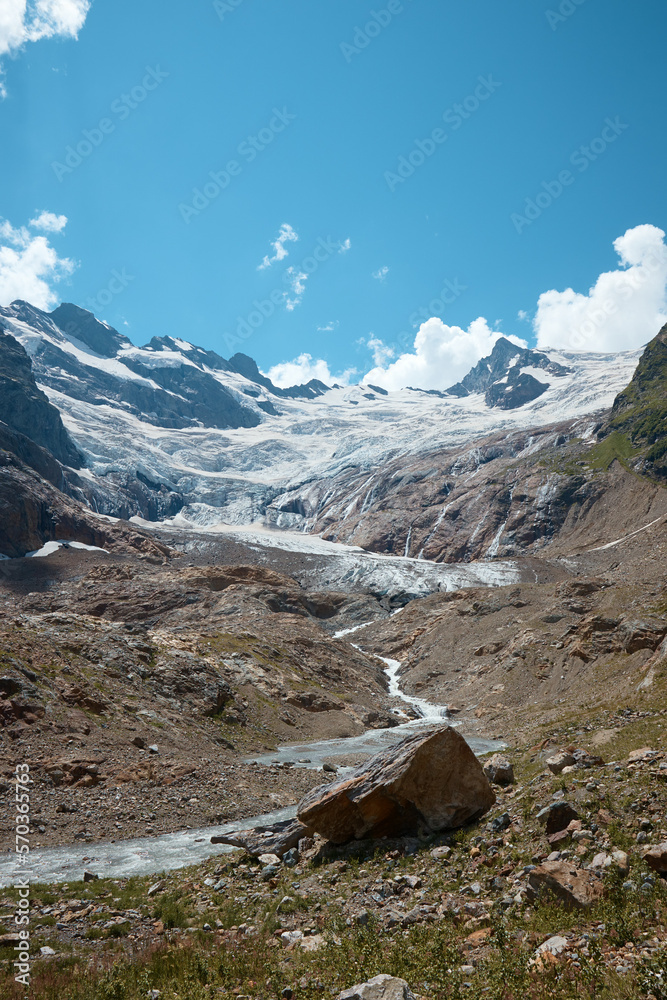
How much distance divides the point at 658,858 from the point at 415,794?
21.6 ft

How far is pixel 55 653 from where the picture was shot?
1559 inches

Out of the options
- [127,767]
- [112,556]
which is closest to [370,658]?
[127,767]

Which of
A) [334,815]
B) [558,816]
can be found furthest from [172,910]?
[558,816]

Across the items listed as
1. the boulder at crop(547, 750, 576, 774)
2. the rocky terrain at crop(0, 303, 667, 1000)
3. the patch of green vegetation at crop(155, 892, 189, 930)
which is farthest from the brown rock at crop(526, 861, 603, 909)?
the patch of green vegetation at crop(155, 892, 189, 930)

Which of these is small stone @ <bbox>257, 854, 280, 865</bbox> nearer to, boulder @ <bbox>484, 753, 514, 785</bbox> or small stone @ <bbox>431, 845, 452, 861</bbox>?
small stone @ <bbox>431, 845, 452, 861</bbox>

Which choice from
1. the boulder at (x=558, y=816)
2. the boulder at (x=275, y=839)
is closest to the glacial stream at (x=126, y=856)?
the boulder at (x=275, y=839)

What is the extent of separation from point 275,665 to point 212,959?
53.9m

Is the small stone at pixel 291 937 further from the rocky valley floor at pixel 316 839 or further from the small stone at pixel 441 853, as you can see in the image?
the small stone at pixel 441 853

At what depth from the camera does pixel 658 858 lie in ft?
32.2

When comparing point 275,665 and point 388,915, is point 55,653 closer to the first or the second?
point 275,665

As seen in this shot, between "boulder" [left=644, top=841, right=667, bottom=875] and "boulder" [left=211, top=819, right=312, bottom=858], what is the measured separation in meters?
9.56

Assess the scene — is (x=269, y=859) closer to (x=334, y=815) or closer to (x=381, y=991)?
(x=334, y=815)

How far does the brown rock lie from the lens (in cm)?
980

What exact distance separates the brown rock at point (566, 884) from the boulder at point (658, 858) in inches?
35.9
